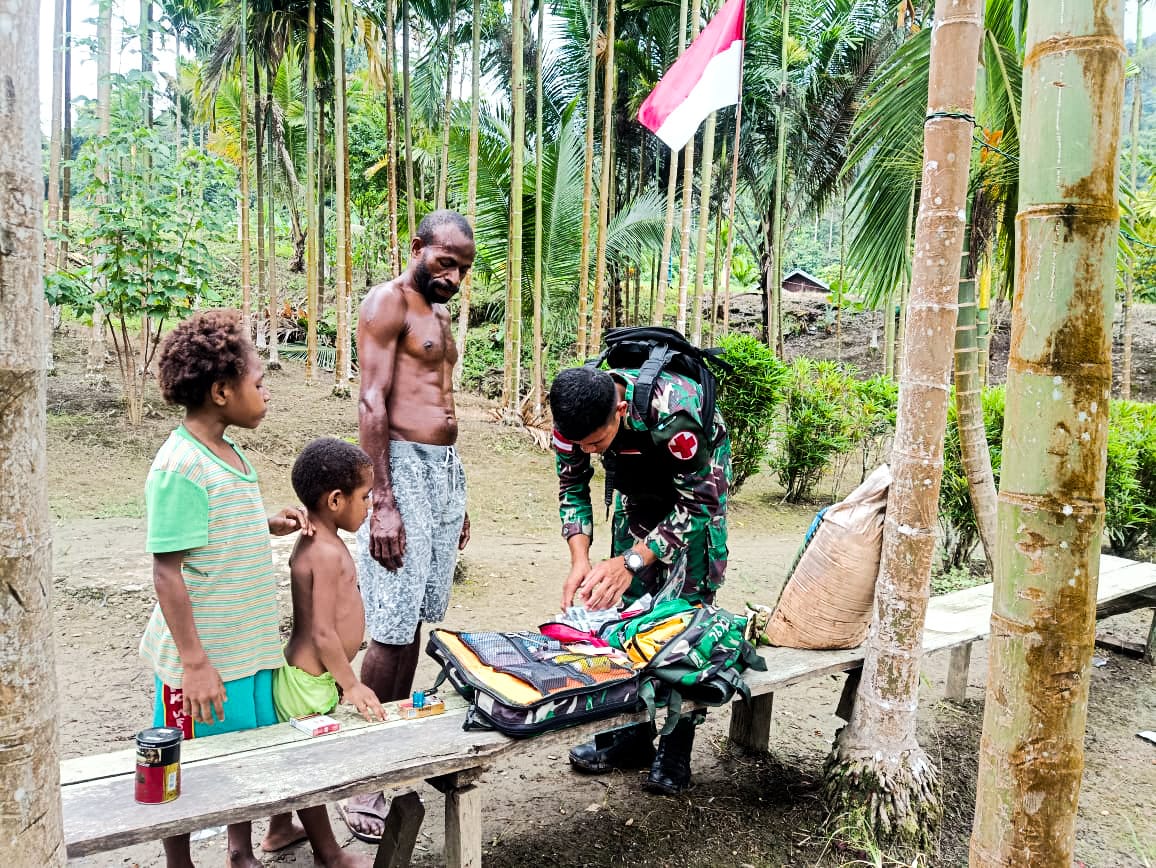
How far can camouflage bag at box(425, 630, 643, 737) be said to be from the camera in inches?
94.2

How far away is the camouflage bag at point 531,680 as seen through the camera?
239cm

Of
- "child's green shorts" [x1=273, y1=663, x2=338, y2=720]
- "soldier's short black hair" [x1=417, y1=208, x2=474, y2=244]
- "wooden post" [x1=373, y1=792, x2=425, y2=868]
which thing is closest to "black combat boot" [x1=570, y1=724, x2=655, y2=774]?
"wooden post" [x1=373, y1=792, x2=425, y2=868]

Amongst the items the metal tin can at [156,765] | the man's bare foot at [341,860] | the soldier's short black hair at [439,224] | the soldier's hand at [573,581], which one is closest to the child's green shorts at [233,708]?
the metal tin can at [156,765]

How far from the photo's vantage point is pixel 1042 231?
129cm

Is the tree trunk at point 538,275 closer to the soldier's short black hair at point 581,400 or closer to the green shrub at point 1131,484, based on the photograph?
the green shrub at point 1131,484

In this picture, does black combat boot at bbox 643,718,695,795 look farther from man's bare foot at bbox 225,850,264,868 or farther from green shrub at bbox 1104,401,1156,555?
green shrub at bbox 1104,401,1156,555

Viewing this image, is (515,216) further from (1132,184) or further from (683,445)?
(1132,184)

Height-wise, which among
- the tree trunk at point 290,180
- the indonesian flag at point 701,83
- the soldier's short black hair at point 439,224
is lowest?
the soldier's short black hair at point 439,224

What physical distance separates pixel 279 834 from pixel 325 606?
2.87ft

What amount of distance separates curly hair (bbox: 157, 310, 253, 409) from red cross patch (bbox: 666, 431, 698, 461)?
1.45 meters

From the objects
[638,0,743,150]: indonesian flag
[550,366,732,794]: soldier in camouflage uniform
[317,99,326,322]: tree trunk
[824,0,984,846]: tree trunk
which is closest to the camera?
[824,0,984,846]: tree trunk

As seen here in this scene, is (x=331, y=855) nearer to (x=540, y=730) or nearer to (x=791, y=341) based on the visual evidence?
(x=540, y=730)

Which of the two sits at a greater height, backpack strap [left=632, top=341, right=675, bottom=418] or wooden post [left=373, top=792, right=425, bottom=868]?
backpack strap [left=632, top=341, right=675, bottom=418]

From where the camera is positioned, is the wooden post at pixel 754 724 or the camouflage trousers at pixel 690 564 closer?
the camouflage trousers at pixel 690 564
